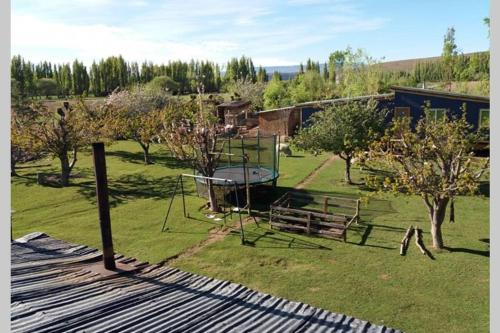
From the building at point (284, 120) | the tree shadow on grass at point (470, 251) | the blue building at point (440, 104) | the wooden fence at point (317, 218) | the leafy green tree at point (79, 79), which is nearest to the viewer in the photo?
the tree shadow on grass at point (470, 251)

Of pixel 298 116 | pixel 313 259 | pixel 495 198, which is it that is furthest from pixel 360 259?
pixel 298 116

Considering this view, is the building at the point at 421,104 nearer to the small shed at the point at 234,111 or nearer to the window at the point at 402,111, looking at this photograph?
the window at the point at 402,111

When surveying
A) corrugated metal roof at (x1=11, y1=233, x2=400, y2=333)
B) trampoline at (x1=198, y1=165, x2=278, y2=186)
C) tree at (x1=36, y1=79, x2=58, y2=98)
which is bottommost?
corrugated metal roof at (x1=11, y1=233, x2=400, y2=333)

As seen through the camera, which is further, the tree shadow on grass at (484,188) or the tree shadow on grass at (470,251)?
the tree shadow on grass at (484,188)

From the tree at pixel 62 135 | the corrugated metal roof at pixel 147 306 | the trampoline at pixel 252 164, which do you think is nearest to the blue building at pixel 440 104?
the trampoline at pixel 252 164

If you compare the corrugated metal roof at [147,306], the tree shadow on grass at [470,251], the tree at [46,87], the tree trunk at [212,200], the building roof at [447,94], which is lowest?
the tree shadow on grass at [470,251]

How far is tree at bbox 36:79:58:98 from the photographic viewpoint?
2960 inches

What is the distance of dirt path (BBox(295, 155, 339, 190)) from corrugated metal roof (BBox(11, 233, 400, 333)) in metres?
14.2

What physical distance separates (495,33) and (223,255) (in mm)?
12118

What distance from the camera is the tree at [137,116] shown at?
31.0 m

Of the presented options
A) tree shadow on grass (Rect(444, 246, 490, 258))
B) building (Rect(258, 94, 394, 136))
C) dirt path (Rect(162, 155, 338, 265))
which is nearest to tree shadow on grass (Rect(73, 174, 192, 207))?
dirt path (Rect(162, 155, 338, 265))

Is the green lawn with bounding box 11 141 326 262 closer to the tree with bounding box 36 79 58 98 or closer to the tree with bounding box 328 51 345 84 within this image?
the tree with bounding box 328 51 345 84

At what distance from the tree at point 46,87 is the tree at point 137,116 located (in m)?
40.4

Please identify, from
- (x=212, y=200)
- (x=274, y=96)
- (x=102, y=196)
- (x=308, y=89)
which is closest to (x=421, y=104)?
(x=212, y=200)
